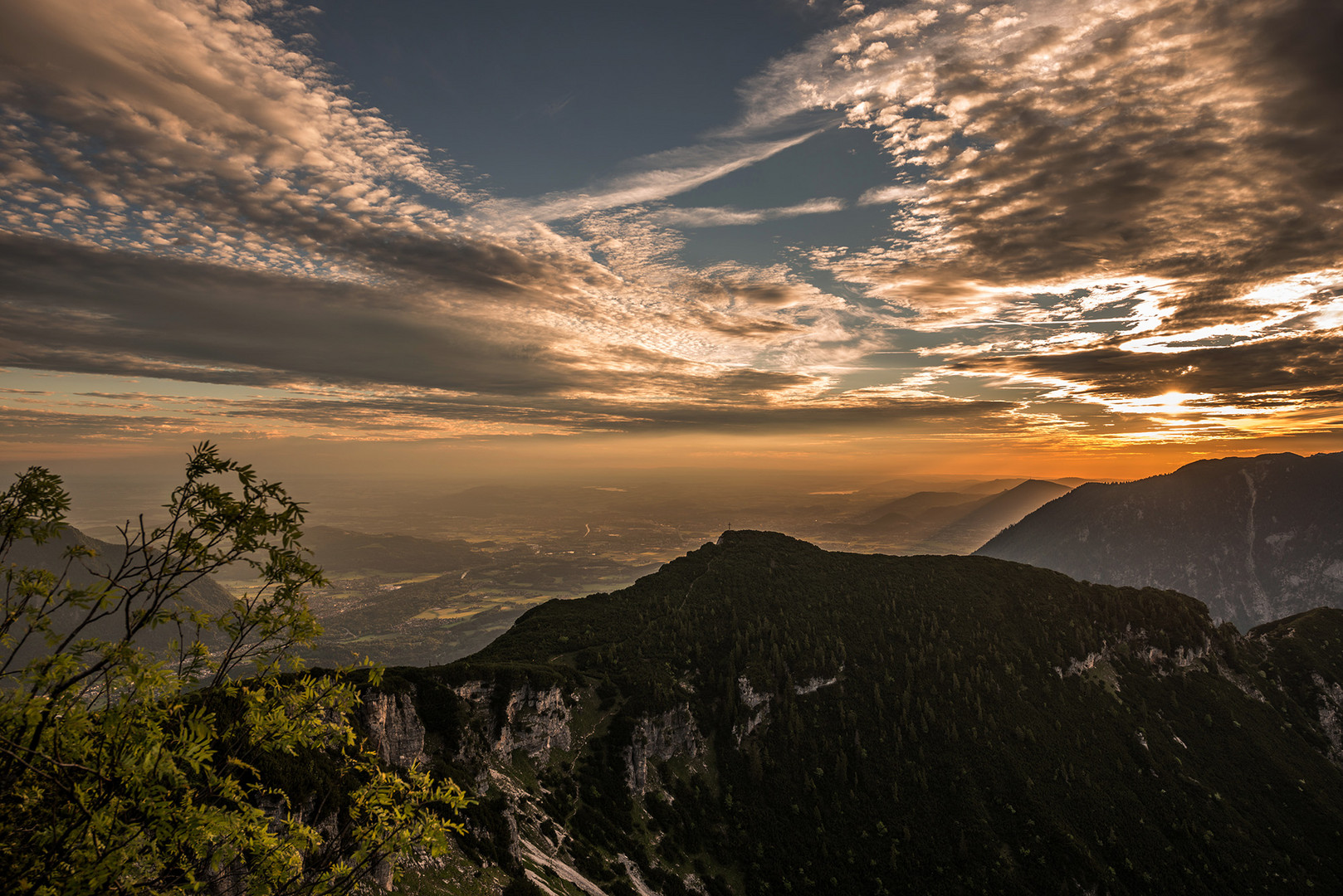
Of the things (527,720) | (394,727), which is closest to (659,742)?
(527,720)

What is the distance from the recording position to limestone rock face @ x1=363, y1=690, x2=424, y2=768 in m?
61.5

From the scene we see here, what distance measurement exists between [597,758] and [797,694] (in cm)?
5768

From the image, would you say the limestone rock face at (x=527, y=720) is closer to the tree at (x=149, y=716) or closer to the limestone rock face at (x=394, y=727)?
the limestone rock face at (x=394, y=727)

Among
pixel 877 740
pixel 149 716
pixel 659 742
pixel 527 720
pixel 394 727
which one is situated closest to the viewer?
pixel 149 716

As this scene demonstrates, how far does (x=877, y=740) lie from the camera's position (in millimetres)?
124312

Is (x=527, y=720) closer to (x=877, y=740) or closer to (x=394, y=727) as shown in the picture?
(x=394, y=727)

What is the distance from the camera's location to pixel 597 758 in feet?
319

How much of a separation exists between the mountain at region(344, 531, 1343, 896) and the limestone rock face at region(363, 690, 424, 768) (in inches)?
16.1

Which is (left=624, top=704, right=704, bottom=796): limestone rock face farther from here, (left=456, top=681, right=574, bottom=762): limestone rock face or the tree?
the tree

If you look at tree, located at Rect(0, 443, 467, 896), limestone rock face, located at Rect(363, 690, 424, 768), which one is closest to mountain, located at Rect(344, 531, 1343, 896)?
limestone rock face, located at Rect(363, 690, 424, 768)

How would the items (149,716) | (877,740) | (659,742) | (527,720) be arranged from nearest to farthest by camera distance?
(149,716), (527,720), (659,742), (877,740)

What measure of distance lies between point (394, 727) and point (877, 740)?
10658 cm

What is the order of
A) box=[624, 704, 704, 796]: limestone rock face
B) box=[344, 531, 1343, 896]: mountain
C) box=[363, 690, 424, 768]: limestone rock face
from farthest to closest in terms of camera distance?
box=[624, 704, 704, 796]: limestone rock face, box=[344, 531, 1343, 896]: mountain, box=[363, 690, 424, 768]: limestone rock face

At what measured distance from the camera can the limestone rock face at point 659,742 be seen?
9975 centimetres
